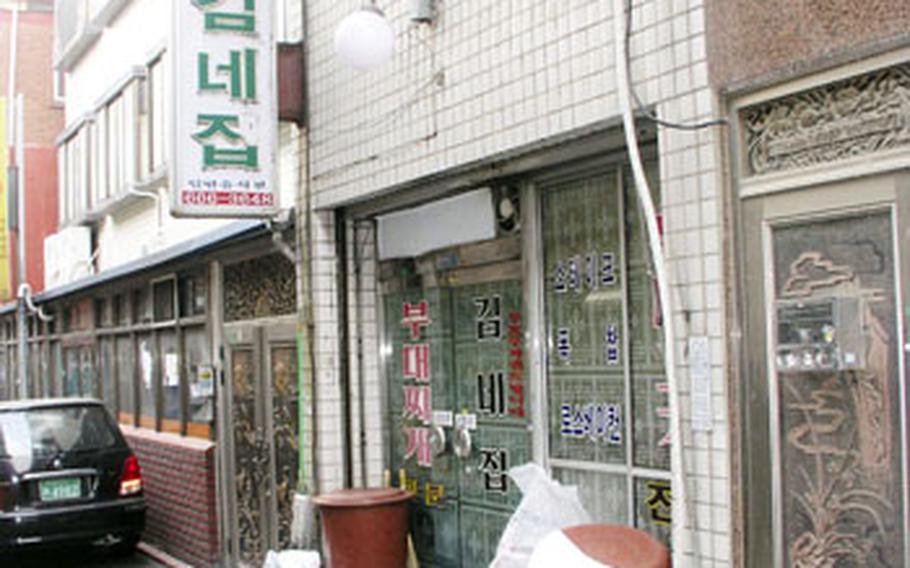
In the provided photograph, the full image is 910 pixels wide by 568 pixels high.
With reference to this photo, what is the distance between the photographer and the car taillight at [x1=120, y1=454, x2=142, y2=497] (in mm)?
11148

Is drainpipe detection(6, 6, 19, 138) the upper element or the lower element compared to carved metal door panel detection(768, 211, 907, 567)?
upper

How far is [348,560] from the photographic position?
751 centimetres

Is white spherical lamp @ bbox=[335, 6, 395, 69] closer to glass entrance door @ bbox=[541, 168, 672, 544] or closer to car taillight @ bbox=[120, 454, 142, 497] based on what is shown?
glass entrance door @ bbox=[541, 168, 672, 544]

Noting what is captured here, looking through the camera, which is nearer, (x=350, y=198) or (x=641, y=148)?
(x=641, y=148)

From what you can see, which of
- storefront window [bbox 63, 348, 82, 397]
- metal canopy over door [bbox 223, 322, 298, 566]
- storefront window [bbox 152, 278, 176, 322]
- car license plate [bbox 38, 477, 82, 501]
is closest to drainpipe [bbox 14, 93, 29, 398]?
storefront window [bbox 63, 348, 82, 397]

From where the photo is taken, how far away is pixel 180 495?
459 inches

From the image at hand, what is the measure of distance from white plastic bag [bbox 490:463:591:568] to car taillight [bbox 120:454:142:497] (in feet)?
21.6

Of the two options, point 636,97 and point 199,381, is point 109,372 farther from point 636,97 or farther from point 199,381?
point 636,97

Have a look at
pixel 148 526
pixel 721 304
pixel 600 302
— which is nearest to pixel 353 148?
pixel 600 302

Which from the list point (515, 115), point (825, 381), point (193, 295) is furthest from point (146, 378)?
point (825, 381)

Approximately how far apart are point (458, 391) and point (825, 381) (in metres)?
3.49

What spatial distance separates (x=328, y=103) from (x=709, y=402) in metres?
4.41

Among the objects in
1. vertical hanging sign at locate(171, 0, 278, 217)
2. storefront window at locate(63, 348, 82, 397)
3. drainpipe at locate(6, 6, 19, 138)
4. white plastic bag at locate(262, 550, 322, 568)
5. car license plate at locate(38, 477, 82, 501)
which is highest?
drainpipe at locate(6, 6, 19, 138)

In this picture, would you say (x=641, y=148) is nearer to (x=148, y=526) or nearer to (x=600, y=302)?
(x=600, y=302)
